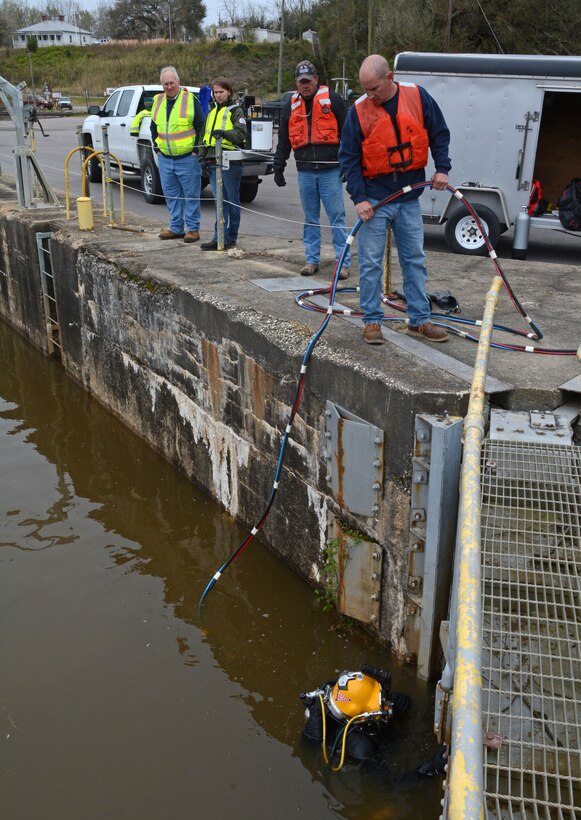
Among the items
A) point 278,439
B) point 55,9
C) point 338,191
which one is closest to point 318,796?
point 278,439

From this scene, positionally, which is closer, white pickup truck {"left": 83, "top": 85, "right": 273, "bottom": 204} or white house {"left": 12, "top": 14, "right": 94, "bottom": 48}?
white pickup truck {"left": 83, "top": 85, "right": 273, "bottom": 204}

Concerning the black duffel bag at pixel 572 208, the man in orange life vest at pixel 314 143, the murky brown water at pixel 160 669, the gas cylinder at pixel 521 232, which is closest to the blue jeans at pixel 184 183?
the man in orange life vest at pixel 314 143

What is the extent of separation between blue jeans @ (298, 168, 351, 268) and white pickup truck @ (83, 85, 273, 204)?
650 cm

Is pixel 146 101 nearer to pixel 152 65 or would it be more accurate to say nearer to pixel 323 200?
pixel 323 200

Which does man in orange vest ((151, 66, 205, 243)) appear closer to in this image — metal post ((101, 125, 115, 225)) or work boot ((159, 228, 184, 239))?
work boot ((159, 228, 184, 239))

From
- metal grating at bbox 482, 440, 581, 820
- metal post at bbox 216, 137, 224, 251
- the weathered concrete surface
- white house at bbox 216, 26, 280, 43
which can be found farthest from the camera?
white house at bbox 216, 26, 280, 43

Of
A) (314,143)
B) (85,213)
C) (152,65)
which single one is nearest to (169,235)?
(85,213)

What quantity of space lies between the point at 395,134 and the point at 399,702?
10.8ft

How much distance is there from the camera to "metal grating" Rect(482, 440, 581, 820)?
2781 mm

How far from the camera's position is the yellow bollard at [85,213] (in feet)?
31.0

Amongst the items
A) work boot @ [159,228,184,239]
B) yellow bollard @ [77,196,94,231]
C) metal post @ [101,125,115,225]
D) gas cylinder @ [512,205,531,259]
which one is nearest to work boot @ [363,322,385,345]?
work boot @ [159,228,184,239]

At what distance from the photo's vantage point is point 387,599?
4656 millimetres

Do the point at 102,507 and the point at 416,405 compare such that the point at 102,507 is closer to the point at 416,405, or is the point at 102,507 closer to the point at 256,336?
the point at 256,336

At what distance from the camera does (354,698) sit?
4.05m
